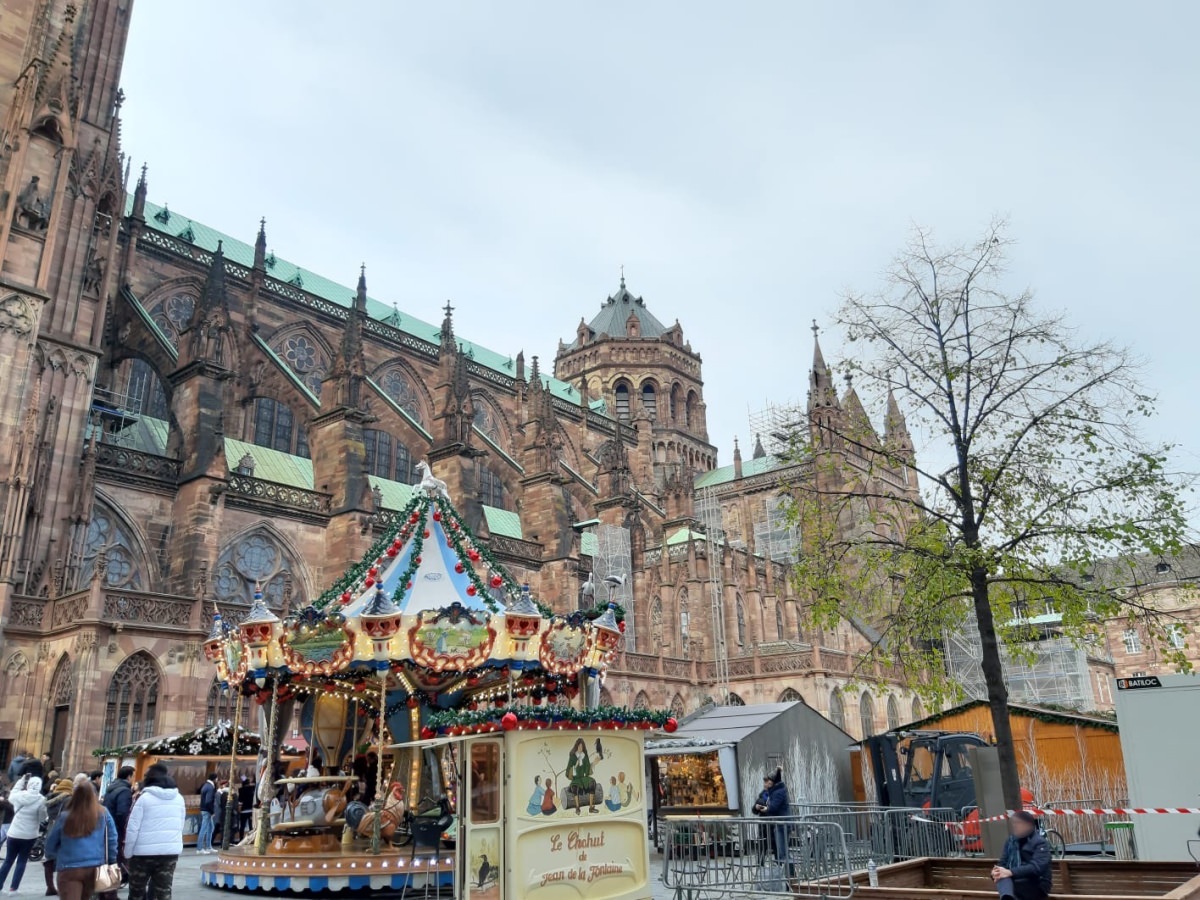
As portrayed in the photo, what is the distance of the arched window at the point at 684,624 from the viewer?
3738 centimetres

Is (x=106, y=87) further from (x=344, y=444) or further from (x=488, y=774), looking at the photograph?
(x=488, y=774)

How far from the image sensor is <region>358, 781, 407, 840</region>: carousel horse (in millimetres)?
11828

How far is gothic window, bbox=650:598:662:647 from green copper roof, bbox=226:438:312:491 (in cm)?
1508

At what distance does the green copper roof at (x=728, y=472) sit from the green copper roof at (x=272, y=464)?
33697mm

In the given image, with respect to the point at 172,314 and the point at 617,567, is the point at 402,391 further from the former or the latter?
the point at 617,567

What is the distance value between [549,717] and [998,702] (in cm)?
577

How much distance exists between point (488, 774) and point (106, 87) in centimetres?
2414

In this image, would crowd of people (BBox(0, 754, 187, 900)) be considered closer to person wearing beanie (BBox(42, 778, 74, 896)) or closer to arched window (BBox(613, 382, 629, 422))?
person wearing beanie (BBox(42, 778, 74, 896))

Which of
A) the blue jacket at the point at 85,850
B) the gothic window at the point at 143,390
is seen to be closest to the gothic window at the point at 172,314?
the gothic window at the point at 143,390

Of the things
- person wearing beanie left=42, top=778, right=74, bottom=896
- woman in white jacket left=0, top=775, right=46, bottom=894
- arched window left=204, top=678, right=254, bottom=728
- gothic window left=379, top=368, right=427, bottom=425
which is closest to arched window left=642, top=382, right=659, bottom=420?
gothic window left=379, top=368, right=427, bottom=425

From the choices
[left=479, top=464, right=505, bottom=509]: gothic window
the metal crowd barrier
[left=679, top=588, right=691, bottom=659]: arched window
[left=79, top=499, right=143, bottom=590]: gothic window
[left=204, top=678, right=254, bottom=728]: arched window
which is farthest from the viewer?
[left=479, top=464, right=505, bottom=509]: gothic window

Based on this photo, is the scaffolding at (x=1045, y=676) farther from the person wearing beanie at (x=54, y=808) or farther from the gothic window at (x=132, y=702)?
the person wearing beanie at (x=54, y=808)

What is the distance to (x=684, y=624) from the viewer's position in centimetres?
3788

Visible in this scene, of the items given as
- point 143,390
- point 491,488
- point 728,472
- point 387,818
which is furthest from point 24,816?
point 728,472
